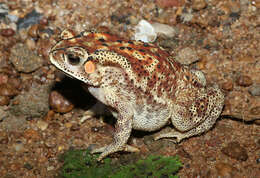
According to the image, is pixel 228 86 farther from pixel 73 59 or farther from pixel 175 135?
pixel 73 59

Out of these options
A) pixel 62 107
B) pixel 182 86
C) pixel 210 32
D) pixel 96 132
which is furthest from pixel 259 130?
pixel 62 107

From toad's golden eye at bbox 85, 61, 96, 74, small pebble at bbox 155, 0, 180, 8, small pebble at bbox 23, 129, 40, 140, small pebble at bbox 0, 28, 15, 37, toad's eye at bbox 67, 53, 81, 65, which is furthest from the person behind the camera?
small pebble at bbox 155, 0, 180, 8

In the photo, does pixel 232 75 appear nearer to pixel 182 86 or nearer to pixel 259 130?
pixel 259 130

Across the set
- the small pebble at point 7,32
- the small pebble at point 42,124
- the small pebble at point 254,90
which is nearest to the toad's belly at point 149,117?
the small pebble at point 42,124

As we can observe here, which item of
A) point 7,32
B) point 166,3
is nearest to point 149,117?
point 166,3

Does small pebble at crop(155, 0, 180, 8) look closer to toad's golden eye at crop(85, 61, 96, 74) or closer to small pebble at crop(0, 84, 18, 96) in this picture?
toad's golden eye at crop(85, 61, 96, 74)

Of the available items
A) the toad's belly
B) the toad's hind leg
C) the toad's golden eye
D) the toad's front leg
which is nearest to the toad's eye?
the toad's golden eye

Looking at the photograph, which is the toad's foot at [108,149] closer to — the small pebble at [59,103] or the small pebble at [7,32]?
the small pebble at [59,103]
